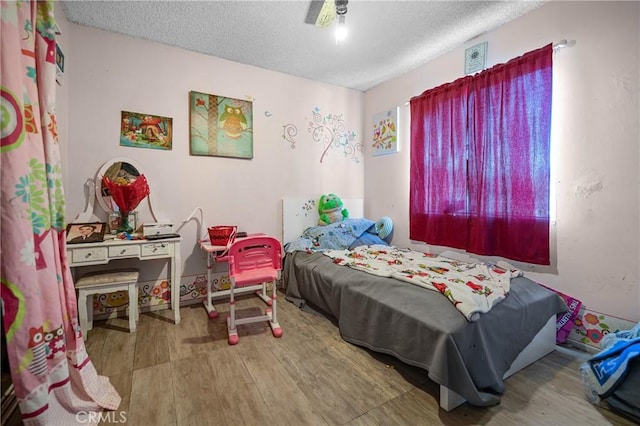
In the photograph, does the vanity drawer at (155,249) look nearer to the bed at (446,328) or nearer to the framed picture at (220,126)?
the framed picture at (220,126)

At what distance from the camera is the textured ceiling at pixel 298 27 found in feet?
6.95

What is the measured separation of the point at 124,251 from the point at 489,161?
308cm

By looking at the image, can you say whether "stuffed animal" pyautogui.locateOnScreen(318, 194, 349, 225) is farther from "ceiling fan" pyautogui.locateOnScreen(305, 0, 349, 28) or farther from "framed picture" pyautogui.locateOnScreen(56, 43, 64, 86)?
"framed picture" pyautogui.locateOnScreen(56, 43, 64, 86)

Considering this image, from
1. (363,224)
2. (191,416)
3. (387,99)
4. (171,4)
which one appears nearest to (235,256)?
(191,416)

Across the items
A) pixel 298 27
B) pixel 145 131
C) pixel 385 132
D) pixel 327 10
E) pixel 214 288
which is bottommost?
pixel 214 288

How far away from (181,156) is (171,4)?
1225 millimetres

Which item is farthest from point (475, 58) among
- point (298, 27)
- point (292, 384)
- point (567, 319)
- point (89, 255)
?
point (89, 255)

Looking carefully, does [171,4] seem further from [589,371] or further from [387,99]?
[589,371]

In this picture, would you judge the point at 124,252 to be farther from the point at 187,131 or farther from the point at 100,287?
the point at 187,131

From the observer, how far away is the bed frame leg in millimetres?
1349

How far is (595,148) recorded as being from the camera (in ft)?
6.21

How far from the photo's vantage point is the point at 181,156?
8.87 feet

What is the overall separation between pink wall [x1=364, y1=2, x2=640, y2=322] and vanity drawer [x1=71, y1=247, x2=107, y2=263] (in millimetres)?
3340

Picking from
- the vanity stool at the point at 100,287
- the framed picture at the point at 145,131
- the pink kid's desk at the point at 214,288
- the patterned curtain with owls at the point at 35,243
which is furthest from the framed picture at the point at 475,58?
the vanity stool at the point at 100,287
